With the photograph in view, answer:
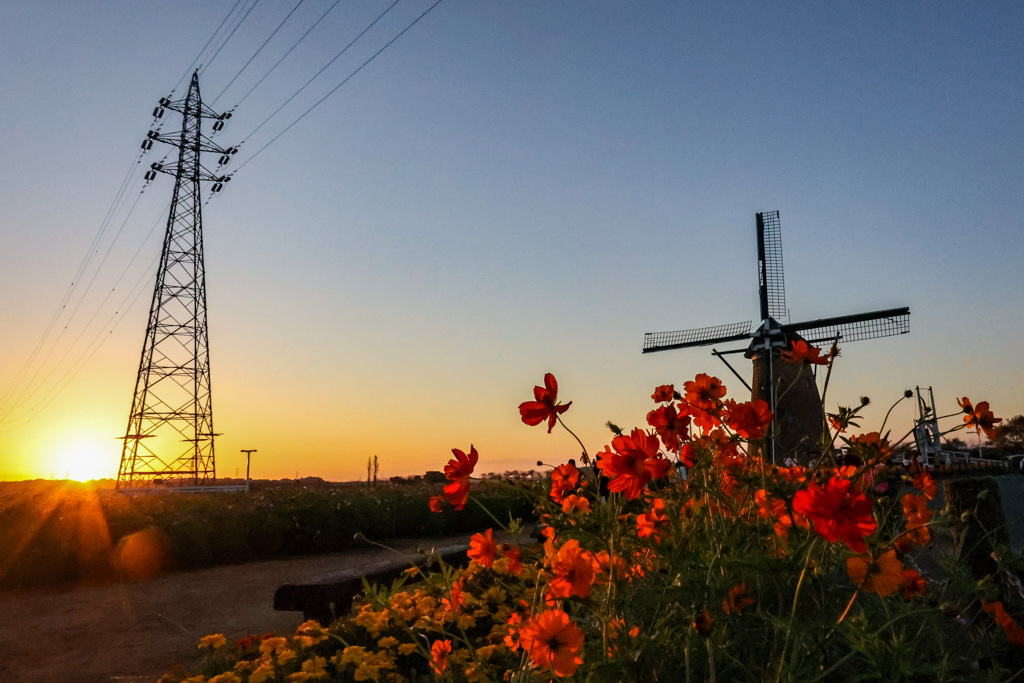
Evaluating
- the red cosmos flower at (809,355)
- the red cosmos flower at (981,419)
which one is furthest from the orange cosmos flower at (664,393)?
the red cosmos flower at (981,419)

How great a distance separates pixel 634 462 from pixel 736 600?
15.5 inches

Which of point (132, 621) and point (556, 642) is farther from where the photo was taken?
point (132, 621)

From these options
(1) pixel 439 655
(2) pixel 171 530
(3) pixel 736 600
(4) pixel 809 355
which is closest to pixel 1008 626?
(4) pixel 809 355

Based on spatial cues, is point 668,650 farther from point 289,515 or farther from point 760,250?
point 760,250

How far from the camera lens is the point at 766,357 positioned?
22078 millimetres

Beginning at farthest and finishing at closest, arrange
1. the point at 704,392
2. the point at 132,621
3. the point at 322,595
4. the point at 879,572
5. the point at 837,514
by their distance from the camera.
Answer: the point at 132,621 → the point at 322,595 → the point at 704,392 → the point at 879,572 → the point at 837,514

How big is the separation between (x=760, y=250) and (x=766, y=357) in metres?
5.10

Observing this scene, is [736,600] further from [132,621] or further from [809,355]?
[132,621]

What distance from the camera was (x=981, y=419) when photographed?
87.0 inches

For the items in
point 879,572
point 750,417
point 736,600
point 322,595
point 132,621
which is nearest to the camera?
point 879,572

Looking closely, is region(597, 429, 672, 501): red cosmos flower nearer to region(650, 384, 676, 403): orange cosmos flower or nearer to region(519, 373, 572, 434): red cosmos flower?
region(519, 373, 572, 434): red cosmos flower

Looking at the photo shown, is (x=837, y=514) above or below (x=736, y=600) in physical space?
above

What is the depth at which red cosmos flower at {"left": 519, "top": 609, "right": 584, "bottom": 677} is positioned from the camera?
5.30ft

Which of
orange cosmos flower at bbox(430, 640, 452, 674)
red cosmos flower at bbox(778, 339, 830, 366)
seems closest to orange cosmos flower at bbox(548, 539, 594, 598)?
orange cosmos flower at bbox(430, 640, 452, 674)
